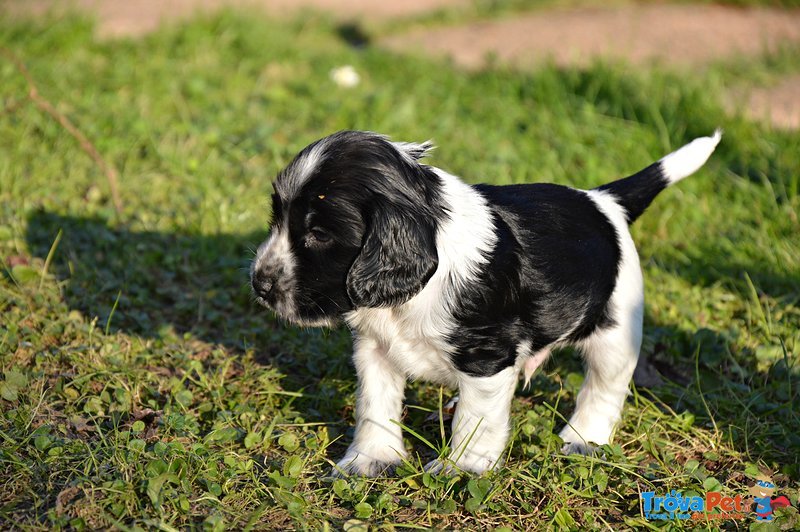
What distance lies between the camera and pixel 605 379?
3.52 meters

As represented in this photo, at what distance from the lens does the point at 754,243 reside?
16.9ft

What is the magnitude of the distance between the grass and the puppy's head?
26.2 inches

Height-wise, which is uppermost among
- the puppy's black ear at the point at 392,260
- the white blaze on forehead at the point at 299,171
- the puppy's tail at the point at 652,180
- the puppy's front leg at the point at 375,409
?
the white blaze on forehead at the point at 299,171

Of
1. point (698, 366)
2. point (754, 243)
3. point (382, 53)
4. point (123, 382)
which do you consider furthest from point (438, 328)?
point (382, 53)

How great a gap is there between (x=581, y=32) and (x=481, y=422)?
6.43 metres

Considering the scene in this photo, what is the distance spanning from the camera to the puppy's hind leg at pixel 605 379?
3.51 metres

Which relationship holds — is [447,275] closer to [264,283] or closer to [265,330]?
[264,283]

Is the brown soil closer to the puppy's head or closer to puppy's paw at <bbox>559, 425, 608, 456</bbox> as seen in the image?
puppy's paw at <bbox>559, 425, 608, 456</bbox>

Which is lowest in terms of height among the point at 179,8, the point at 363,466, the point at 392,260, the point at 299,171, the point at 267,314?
the point at 179,8

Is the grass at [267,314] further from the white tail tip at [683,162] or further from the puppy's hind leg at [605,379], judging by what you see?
the white tail tip at [683,162]

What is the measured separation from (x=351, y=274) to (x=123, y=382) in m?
1.26

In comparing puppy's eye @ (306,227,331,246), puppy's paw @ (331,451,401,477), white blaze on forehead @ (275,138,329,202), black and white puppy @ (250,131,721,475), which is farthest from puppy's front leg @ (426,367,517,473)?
white blaze on forehead @ (275,138,329,202)

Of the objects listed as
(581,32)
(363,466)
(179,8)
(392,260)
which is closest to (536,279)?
(392,260)

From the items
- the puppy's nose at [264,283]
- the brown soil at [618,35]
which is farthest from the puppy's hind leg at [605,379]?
the brown soil at [618,35]
